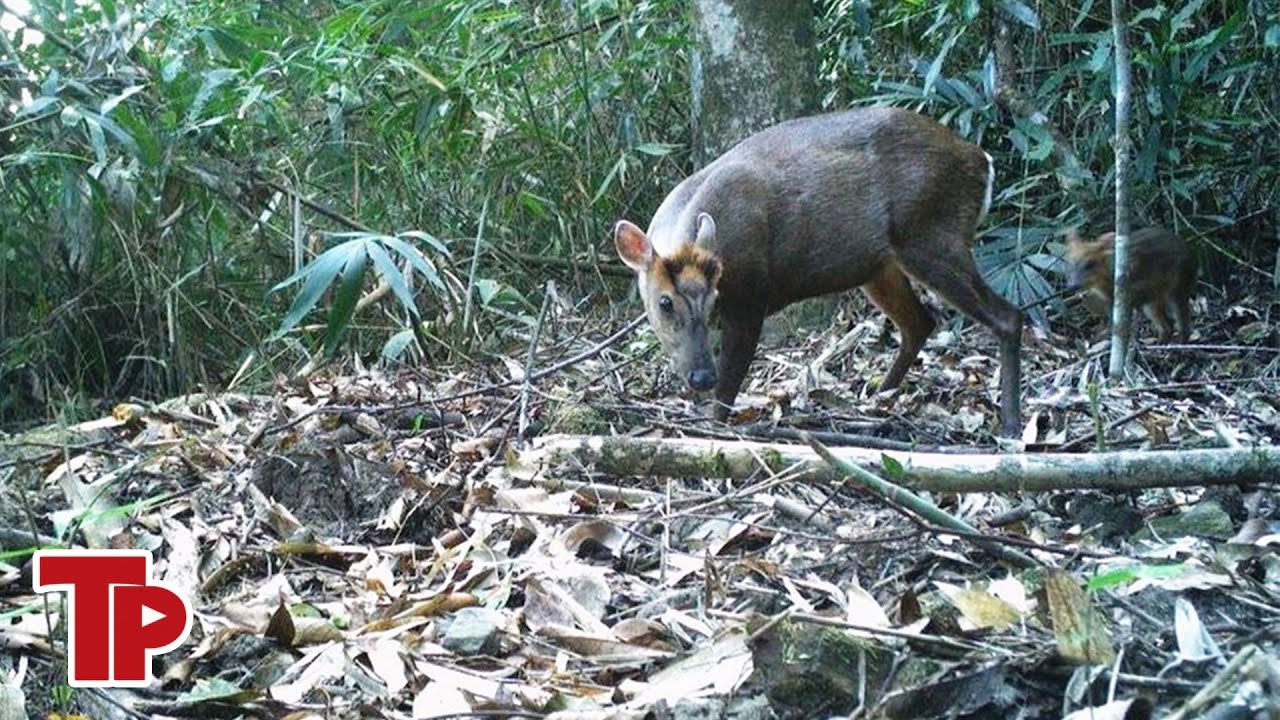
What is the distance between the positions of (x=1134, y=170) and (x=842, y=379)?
1.86 meters

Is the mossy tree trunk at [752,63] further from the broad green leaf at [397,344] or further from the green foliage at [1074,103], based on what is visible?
the broad green leaf at [397,344]

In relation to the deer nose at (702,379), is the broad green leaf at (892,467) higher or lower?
higher

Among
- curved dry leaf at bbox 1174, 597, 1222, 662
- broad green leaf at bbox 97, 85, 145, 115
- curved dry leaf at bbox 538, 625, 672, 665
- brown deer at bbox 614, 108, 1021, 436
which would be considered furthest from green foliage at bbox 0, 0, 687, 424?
curved dry leaf at bbox 1174, 597, 1222, 662

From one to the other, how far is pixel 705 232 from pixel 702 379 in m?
0.56

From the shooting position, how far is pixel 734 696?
263 centimetres

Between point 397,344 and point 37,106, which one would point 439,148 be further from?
point 37,106

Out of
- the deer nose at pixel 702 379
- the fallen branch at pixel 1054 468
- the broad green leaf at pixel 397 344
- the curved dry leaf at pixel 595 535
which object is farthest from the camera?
the broad green leaf at pixel 397 344

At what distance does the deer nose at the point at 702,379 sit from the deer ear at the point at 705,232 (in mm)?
493

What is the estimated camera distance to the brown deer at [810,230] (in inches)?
223

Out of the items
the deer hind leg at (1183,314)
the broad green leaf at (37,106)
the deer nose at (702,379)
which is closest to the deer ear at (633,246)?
the deer nose at (702,379)

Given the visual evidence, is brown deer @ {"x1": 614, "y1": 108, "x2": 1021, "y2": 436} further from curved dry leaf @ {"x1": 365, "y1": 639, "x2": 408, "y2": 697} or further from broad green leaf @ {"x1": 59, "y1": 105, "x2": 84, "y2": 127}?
curved dry leaf @ {"x1": 365, "y1": 639, "x2": 408, "y2": 697}

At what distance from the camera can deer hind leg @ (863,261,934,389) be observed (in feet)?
19.9

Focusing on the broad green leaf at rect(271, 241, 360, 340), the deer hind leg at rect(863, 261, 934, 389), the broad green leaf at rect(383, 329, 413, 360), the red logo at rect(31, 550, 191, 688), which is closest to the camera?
the red logo at rect(31, 550, 191, 688)

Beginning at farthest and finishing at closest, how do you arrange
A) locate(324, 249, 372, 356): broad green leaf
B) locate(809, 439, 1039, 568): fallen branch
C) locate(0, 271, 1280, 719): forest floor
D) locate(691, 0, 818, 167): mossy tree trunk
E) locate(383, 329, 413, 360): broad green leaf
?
locate(691, 0, 818, 167): mossy tree trunk, locate(383, 329, 413, 360): broad green leaf, locate(324, 249, 372, 356): broad green leaf, locate(809, 439, 1039, 568): fallen branch, locate(0, 271, 1280, 719): forest floor
